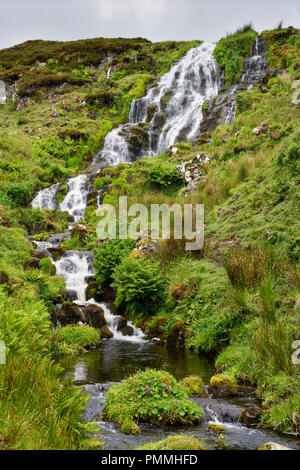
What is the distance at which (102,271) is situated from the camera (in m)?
11.2

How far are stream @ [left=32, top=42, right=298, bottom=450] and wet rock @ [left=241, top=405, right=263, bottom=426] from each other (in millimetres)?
89

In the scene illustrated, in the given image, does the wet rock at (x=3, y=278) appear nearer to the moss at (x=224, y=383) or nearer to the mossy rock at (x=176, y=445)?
the moss at (x=224, y=383)

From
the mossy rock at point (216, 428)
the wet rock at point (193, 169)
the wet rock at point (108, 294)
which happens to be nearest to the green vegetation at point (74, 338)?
the wet rock at point (108, 294)

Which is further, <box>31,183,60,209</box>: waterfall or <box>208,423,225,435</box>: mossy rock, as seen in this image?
<box>31,183,60,209</box>: waterfall

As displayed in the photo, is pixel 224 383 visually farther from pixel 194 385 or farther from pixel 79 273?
pixel 79 273

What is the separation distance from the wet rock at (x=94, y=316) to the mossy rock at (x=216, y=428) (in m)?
5.54

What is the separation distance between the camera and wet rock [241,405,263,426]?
4.88 metres

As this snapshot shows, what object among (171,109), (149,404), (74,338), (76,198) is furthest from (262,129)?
(149,404)

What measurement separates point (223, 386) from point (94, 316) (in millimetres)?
4906

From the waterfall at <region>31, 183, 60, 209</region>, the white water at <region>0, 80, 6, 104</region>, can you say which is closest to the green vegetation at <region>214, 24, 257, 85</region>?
the waterfall at <region>31, 183, 60, 209</region>

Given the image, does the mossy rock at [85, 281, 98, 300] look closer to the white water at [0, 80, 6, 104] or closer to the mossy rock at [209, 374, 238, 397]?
the mossy rock at [209, 374, 238, 397]

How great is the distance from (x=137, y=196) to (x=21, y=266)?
23.8 feet

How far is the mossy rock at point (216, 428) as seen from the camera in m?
4.66
